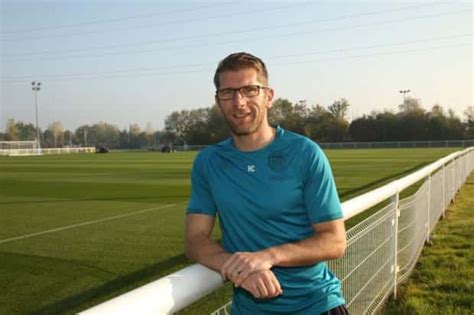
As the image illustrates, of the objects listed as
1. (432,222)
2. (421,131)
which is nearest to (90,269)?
(432,222)

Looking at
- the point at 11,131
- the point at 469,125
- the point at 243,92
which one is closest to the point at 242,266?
the point at 243,92

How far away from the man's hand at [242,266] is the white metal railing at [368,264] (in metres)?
0.05

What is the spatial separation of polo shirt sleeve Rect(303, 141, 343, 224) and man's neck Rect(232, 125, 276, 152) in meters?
0.18

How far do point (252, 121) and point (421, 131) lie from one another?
90537 mm

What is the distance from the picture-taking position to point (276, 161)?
2227 mm

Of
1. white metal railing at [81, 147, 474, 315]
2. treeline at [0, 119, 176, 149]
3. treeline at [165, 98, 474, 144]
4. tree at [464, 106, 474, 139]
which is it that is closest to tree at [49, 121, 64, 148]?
treeline at [0, 119, 176, 149]

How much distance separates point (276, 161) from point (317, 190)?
7.9 inches

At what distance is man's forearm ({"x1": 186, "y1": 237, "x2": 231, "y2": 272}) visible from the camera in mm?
2031

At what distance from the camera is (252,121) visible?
89.9 inches

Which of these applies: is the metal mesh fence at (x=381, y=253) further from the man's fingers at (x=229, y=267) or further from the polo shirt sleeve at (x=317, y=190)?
the polo shirt sleeve at (x=317, y=190)

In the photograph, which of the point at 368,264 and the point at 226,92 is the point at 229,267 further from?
the point at 368,264

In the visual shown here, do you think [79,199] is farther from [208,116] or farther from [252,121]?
[208,116]

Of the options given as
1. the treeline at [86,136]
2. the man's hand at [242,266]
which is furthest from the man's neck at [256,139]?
the treeline at [86,136]

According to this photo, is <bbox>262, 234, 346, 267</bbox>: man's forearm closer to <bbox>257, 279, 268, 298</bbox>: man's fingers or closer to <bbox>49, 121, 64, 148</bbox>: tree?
<bbox>257, 279, 268, 298</bbox>: man's fingers
